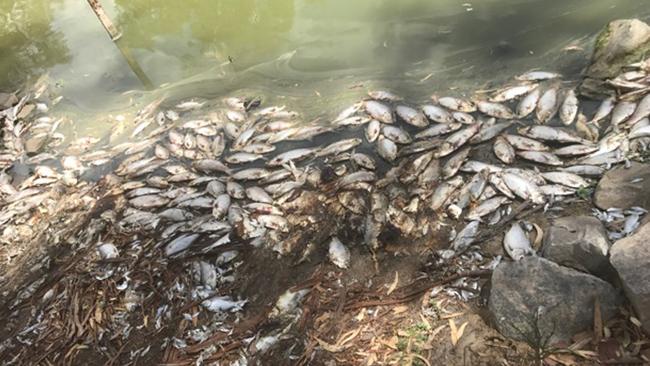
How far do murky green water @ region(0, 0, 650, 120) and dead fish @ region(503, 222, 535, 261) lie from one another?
2602 millimetres

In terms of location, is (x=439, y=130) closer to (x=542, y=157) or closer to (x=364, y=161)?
(x=364, y=161)

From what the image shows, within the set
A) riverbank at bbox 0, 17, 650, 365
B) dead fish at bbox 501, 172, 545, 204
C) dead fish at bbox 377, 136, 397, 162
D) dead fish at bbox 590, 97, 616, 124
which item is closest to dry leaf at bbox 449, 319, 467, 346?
riverbank at bbox 0, 17, 650, 365

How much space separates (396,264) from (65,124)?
601cm

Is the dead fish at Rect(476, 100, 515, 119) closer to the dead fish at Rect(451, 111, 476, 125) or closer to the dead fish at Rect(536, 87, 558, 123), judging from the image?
the dead fish at Rect(451, 111, 476, 125)

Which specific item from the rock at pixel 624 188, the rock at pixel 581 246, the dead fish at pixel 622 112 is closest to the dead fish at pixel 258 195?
the rock at pixel 581 246

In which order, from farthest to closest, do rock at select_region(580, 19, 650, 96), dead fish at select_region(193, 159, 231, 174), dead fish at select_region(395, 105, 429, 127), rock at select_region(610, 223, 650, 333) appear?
dead fish at select_region(193, 159, 231, 174) → dead fish at select_region(395, 105, 429, 127) → rock at select_region(580, 19, 650, 96) → rock at select_region(610, 223, 650, 333)

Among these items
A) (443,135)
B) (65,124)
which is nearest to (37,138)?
(65,124)

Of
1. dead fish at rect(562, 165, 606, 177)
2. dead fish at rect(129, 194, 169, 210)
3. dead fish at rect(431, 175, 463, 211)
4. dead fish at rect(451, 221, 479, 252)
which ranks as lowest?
dead fish at rect(562, 165, 606, 177)

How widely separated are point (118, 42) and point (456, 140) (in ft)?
23.2

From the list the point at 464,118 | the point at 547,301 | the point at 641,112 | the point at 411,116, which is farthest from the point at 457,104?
the point at 547,301

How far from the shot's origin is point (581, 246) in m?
3.02

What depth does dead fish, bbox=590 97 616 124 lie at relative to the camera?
4656 mm

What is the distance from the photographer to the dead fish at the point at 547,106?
15.9 ft

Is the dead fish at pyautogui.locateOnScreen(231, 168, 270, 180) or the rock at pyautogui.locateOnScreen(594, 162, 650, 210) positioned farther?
the dead fish at pyautogui.locateOnScreen(231, 168, 270, 180)
